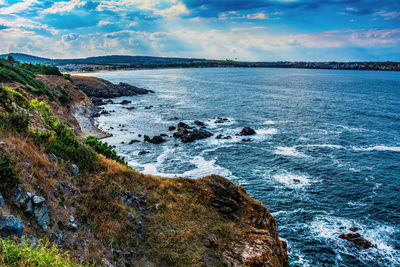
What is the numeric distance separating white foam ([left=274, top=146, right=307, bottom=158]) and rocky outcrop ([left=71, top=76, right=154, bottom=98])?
9928cm

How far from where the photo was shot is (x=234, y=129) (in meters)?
66.8

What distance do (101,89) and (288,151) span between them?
106735 mm

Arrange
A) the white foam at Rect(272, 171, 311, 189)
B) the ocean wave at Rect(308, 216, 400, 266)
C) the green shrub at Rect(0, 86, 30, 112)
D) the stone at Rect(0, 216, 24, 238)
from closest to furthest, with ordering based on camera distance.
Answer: the stone at Rect(0, 216, 24, 238)
the green shrub at Rect(0, 86, 30, 112)
the ocean wave at Rect(308, 216, 400, 266)
the white foam at Rect(272, 171, 311, 189)

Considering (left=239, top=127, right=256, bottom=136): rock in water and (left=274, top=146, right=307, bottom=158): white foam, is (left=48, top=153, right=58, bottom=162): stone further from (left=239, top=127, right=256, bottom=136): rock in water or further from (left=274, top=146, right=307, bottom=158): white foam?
(left=239, top=127, right=256, bottom=136): rock in water

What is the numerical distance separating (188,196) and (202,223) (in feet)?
11.4

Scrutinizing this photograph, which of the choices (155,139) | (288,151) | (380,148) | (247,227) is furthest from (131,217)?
(380,148)

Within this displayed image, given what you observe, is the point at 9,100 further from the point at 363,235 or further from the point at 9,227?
the point at 363,235

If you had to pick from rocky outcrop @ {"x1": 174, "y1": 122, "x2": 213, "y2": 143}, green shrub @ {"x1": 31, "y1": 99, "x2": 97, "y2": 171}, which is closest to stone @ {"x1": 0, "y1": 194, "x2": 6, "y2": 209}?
green shrub @ {"x1": 31, "y1": 99, "x2": 97, "y2": 171}

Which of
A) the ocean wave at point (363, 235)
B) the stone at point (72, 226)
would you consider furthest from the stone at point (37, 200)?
the ocean wave at point (363, 235)

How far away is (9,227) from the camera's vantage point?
372 inches

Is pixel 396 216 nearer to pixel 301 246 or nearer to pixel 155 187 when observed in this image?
pixel 301 246

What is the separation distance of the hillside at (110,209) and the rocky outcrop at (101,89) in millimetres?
106559

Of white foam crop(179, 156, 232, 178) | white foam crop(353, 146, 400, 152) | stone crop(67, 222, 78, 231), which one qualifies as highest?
stone crop(67, 222, 78, 231)

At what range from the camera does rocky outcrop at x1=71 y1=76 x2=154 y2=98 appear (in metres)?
123
